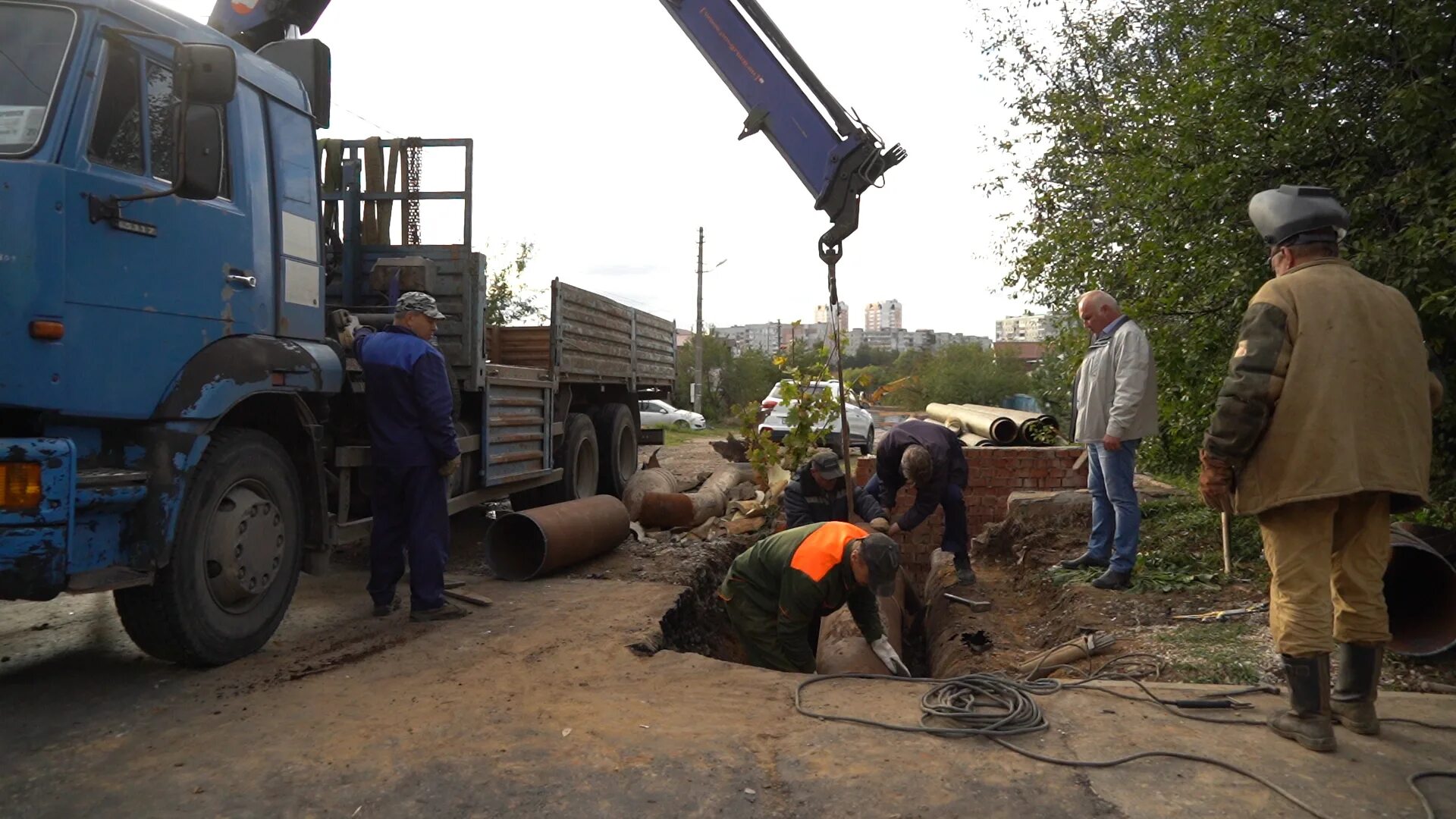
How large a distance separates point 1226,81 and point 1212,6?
58 cm

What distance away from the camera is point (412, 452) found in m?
5.13

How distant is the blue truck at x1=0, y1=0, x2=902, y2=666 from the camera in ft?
11.0

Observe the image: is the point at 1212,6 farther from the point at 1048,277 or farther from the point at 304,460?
the point at 304,460

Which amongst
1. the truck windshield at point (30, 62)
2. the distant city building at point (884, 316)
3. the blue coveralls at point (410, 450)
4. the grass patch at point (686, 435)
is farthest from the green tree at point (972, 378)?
the distant city building at point (884, 316)

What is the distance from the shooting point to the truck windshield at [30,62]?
135 inches

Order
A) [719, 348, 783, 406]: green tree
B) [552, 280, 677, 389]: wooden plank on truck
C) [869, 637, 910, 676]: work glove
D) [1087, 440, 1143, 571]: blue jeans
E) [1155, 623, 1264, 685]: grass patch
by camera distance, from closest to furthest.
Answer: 1. [1155, 623, 1264, 685]: grass patch
2. [869, 637, 910, 676]: work glove
3. [1087, 440, 1143, 571]: blue jeans
4. [552, 280, 677, 389]: wooden plank on truck
5. [719, 348, 783, 406]: green tree

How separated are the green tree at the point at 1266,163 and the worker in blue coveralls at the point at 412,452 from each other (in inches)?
174

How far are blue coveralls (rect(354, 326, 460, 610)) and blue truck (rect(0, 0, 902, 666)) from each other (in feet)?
0.50

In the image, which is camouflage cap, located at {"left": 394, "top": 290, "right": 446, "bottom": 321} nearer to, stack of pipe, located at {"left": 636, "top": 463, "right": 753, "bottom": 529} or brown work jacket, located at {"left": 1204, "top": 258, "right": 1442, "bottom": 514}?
stack of pipe, located at {"left": 636, "top": 463, "right": 753, "bottom": 529}

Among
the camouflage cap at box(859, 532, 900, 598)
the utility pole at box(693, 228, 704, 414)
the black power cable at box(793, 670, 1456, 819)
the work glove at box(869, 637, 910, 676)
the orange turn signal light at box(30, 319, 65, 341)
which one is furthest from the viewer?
the utility pole at box(693, 228, 704, 414)

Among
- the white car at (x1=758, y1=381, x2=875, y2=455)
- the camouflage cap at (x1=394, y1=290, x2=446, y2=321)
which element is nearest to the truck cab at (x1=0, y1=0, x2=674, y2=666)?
the camouflage cap at (x1=394, y1=290, x2=446, y2=321)

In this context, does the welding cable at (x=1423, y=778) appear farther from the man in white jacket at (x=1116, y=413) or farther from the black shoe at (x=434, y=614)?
the black shoe at (x=434, y=614)

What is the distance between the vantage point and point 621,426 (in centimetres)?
963

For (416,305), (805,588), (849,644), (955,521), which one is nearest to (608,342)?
(955,521)
